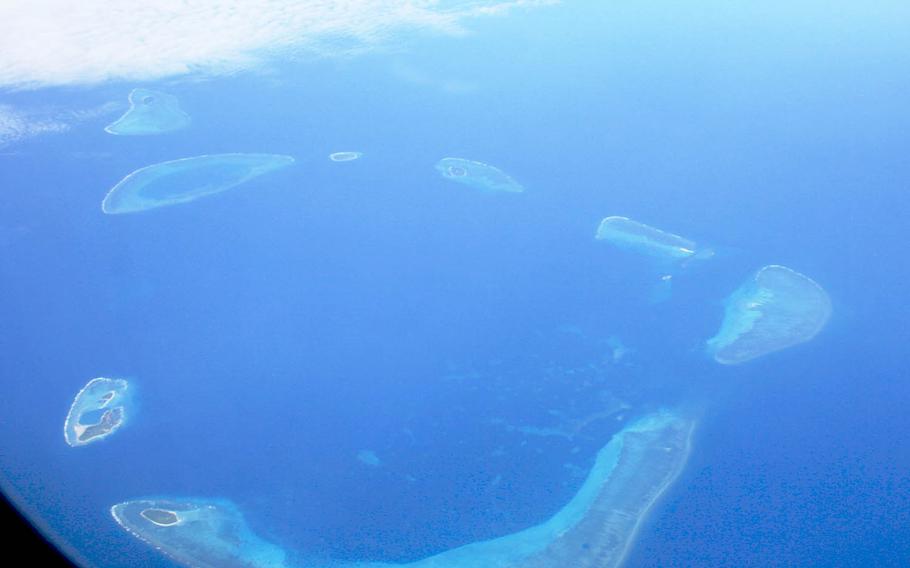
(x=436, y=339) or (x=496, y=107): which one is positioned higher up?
(x=496, y=107)

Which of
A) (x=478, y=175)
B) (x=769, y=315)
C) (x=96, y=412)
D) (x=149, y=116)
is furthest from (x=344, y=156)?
(x=769, y=315)

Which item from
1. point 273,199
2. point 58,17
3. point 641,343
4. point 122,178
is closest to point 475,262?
point 641,343

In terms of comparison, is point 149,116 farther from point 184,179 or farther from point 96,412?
point 96,412

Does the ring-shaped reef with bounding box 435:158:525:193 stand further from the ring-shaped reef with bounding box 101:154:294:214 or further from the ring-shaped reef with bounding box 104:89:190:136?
the ring-shaped reef with bounding box 104:89:190:136

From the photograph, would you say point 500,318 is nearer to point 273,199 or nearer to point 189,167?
point 273,199

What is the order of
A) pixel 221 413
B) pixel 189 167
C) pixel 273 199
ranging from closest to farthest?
pixel 221 413, pixel 273 199, pixel 189 167

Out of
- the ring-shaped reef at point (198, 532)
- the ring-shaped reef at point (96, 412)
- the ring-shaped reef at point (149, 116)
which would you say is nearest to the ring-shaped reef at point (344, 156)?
the ring-shaped reef at point (149, 116)
